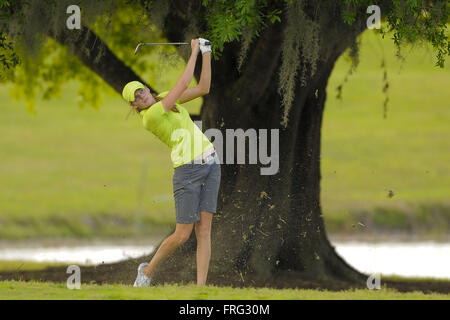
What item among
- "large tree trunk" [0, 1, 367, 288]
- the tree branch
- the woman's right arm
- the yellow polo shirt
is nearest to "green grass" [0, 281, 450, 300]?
the yellow polo shirt

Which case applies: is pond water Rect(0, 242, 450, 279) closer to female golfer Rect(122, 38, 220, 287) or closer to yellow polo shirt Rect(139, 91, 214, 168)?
female golfer Rect(122, 38, 220, 287)

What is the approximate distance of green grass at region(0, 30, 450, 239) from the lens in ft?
92.6

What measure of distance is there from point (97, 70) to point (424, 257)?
39.2ft

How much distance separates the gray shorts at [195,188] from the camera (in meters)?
9.62

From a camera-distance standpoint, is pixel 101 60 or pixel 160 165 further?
pixel 160 165

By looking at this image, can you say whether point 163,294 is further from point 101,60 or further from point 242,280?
point 101,60

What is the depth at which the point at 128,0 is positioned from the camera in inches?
497

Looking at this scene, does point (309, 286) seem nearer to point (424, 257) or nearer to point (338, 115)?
point (424, 257)

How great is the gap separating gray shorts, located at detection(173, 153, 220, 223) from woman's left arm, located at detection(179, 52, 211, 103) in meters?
0.70

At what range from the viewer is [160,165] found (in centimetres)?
3812

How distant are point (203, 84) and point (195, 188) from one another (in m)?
1.06

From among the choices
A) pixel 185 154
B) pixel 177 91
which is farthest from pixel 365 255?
pixel 177 91

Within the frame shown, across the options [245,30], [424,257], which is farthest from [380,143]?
[245,30]
